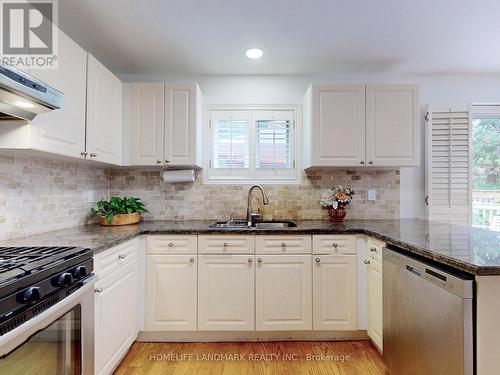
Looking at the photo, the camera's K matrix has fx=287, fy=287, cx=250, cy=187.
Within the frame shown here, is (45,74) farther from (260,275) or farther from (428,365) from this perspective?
(428,365)

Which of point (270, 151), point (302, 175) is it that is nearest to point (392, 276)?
point (302, 175)

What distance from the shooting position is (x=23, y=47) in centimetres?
146

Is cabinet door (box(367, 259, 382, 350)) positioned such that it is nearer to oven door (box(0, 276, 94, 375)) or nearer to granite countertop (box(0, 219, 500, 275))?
granite countertop (box(0, 219, 500, 275))

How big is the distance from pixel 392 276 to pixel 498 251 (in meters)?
0.54

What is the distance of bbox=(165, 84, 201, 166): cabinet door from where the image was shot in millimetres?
2559

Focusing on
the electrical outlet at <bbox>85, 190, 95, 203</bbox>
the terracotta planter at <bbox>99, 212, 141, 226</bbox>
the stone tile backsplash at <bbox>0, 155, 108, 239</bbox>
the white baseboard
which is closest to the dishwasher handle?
the white baseboard

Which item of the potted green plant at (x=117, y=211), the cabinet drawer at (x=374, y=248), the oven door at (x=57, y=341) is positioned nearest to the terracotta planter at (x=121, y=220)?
the potted green plant at (x=117, y=211)

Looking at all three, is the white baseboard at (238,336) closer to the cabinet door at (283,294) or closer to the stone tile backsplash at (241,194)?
the cabinet door at (283,294)

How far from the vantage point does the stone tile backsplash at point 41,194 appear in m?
1.75

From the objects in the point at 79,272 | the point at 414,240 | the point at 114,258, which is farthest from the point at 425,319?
the point at 114,258

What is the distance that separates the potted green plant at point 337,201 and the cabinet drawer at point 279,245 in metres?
0.57

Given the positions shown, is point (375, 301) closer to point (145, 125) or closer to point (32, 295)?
point (32, 295)

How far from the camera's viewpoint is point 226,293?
7.35ft

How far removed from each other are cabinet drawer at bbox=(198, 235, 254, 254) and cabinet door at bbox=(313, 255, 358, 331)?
55cm
